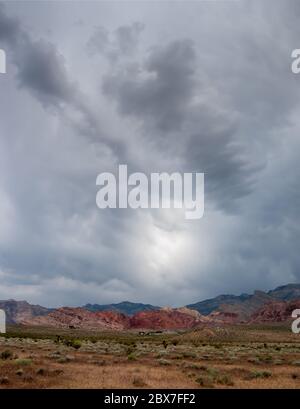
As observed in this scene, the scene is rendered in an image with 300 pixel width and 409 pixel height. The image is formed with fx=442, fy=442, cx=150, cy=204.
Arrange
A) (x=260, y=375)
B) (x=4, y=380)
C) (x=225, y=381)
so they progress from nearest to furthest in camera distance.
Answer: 1. (x=4, y=380)
2. (x=225, y=381)
3. (x=260, y=375)

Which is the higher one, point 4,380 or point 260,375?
point 4,380

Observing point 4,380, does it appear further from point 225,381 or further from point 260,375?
point 260,375

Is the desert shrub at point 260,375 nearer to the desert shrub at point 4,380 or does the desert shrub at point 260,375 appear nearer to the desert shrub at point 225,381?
the desert shrub at point 225,381

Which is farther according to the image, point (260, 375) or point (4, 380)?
point (260, 375)

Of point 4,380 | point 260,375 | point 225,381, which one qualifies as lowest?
point 260,375

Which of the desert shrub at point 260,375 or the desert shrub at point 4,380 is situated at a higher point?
the desert shrub at point 4,380

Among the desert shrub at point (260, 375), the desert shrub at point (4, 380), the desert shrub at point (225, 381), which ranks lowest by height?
the desert shrub at point (260, 375)

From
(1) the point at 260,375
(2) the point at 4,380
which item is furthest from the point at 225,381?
(2) the point at 4,380

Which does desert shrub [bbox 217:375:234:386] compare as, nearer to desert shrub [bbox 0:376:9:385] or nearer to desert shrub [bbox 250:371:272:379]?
desert shrub [bbox 250:371:272:379]

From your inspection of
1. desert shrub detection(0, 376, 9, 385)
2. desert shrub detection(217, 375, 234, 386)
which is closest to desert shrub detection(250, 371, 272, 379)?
desert shrub detection(217, 375, 234, 386)

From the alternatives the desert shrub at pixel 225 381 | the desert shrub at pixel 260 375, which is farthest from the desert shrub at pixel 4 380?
the desert shrub at pixel 260 375

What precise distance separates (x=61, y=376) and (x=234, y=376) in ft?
34.9
